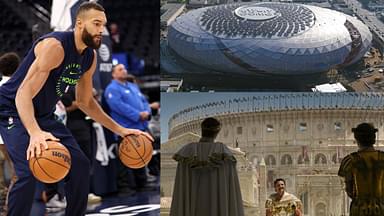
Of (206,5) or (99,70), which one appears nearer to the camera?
(206,5)

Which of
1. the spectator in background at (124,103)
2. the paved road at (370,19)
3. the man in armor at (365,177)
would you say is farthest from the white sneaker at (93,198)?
the paved road at (370,19)

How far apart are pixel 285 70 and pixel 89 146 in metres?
2.10

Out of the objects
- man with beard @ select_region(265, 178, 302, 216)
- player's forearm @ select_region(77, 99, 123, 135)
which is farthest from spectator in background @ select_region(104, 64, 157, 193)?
man with beard @ select_region(265, 178, 302, 216)

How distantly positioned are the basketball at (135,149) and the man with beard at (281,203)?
2.75 feet

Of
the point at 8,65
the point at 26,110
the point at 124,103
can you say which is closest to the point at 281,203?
the point at 26,110

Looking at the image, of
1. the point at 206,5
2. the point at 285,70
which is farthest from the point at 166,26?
the point at 285,70

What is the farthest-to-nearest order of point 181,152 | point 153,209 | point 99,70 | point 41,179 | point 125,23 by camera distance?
point 125,23 < point 99,70 < point 153,209 < point 181,152 < point 41,179

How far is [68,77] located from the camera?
395cm

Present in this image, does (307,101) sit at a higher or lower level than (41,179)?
higher

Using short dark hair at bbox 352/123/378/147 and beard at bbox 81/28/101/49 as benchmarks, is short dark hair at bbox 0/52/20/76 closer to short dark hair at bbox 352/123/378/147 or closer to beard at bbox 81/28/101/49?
beard at bbox 81/28/101/49

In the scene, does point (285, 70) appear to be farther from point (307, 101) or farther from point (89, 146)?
point (89, 146)

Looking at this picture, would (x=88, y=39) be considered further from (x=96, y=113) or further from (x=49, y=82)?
(x=96, y=113)

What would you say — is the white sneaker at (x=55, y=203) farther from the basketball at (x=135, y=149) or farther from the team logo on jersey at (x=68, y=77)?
the team logo on jersey at (x=68, y=77)

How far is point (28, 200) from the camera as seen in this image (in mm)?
3859
